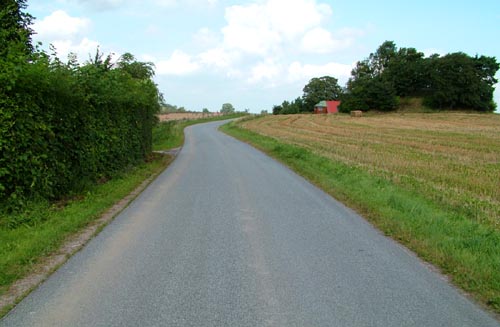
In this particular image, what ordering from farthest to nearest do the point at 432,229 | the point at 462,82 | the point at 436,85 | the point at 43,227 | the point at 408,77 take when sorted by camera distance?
the point at 408,77
the point at 436,85
the point at 462,82
the point at 43,227
the point at 432,229

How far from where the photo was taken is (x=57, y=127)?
32.1ft

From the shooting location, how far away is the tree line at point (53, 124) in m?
8.02

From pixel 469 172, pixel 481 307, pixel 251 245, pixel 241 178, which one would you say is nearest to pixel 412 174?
pixel 469 172

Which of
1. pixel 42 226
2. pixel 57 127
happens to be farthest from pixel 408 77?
pixel 42 226

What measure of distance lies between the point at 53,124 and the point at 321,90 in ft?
411

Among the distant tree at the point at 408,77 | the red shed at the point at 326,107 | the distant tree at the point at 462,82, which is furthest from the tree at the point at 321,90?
the distant tree at the point at 462,82

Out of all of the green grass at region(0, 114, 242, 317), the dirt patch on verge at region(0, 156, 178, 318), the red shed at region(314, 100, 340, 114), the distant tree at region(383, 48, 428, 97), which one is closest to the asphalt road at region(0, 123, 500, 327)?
the dirt patch on verge at region(0, 156, 178, 318)

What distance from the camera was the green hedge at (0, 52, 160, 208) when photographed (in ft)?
26.3

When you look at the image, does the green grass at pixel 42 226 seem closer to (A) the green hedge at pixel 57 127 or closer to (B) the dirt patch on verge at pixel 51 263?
(B) the dirt patch on verge at pixel 51 263

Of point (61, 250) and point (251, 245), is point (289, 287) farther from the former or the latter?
point (61, 250)

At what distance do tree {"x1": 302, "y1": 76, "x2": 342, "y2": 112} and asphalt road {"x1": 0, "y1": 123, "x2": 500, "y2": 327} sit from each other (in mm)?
122902

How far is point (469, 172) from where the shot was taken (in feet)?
49.0

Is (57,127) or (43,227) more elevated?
(57,127)

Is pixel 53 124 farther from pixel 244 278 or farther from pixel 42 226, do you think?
pixel 244 278
